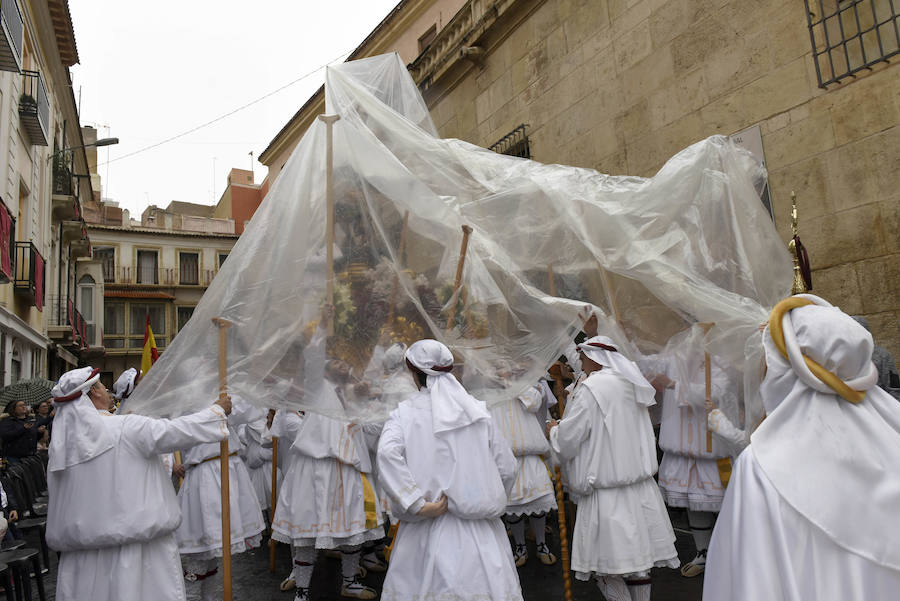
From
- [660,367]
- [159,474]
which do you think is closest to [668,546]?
[660,367]

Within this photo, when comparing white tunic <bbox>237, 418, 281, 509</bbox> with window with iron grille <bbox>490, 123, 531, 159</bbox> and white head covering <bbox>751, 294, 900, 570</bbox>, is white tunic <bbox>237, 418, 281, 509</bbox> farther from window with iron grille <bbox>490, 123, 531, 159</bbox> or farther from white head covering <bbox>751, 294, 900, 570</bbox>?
white head covering <bbox>751, 294, 900, 570</bbox>

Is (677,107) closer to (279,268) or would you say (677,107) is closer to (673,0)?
(673,0)

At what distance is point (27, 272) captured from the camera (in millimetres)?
13844

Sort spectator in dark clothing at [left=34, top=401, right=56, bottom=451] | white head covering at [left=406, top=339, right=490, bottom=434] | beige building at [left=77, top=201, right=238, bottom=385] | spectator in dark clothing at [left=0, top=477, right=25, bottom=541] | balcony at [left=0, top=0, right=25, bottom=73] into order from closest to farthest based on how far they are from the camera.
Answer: white head covering at [left=406, top=339, right=490, bottom=434] < spectator in dark clothing at [left=0, top=477, right=25, bottom=541] < balcony at [left=0, top=0, right=25, bottom=73] < spectator in dark clothing at [left=34, top=401, right=56, bottom=451] < beige building at [left=77, top=201, right=238, bottom=385]

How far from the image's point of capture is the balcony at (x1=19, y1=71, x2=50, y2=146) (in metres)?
14.0

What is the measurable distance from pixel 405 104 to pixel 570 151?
4872mm

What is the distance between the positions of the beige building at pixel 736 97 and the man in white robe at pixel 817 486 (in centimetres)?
458

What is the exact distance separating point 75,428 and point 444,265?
220cm

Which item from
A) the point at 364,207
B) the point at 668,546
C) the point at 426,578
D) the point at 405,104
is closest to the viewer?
the point at 426,578

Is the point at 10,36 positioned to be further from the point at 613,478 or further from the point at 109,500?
the point at 613,478

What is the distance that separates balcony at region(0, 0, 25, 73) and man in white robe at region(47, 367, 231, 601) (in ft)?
29.0

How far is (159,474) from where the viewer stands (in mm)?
3697

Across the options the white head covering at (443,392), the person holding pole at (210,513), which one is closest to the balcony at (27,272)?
the person holding pole at (210,513)

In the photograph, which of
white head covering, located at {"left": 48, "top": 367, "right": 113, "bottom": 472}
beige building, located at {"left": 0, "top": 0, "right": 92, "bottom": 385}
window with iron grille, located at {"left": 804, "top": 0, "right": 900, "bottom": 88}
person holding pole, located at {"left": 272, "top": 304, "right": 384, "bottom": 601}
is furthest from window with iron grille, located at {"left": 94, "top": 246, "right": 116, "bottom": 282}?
window with iron grille, located at {"left": 804, "top": 0, "right": 900, "bottom": 88}
